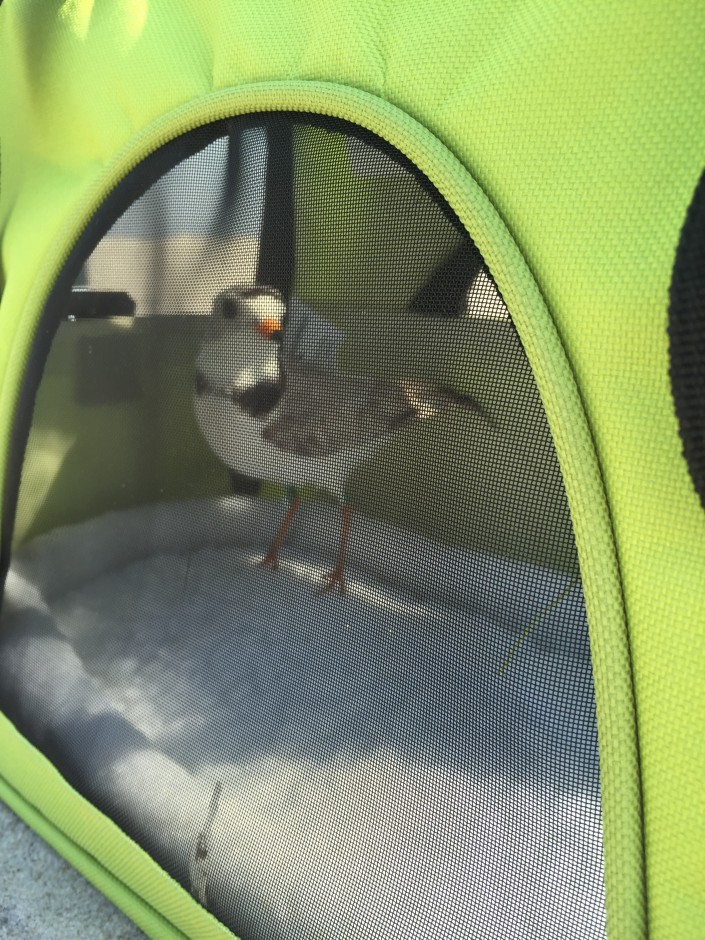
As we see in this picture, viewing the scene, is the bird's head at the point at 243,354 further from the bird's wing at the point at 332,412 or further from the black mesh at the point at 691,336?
the black mesh at the point at 691,336

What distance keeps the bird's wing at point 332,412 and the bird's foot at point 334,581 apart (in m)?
0.07

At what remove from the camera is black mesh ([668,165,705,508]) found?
29 cm

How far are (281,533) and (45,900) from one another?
0.36 m

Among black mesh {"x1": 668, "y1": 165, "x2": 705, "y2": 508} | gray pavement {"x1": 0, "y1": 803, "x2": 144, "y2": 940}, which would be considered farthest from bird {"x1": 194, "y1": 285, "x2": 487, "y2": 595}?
gray pavement {"x1": 0, "y1": 803, "x2": 144, "y2": 940}

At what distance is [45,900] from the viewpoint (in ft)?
2.05

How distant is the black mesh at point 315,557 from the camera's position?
0.40 metres

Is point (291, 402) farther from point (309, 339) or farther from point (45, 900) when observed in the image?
point (45, 900)

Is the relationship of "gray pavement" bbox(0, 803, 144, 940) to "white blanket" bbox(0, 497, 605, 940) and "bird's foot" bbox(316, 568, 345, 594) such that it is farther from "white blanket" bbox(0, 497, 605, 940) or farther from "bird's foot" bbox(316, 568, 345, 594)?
"bird's foot" bbox(316, 568, 345, 594)

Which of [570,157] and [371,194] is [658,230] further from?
[371,194]

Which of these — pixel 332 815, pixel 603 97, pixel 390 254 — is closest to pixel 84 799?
pixel 332 815

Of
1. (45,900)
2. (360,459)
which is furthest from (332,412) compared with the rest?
(45,900)

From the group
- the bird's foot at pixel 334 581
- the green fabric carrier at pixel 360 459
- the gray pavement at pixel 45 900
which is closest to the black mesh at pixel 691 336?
the green fabric carrier at pixel 360 459

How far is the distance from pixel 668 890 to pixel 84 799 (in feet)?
1.40

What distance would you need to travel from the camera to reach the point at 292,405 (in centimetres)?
49
